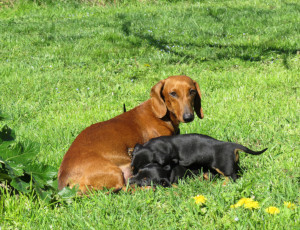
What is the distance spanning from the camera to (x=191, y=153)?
3.59m

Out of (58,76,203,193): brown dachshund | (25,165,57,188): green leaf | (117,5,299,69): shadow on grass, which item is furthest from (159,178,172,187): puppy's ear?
(117,5,299,69): shadow on grass

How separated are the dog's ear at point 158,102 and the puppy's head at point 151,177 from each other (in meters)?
0.67

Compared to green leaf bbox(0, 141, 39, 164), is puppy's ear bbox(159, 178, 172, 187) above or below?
below

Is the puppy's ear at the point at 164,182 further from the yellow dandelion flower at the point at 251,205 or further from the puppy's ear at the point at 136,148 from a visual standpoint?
the yellow dandelion flower at the point at 251,205

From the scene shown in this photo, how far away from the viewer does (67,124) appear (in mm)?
4672

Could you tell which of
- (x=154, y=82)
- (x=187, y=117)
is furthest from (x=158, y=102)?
(x=154, y=82)

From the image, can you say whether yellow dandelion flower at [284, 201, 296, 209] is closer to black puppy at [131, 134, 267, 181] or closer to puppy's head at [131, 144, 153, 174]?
black puppy at [131, 134, 267, 181]

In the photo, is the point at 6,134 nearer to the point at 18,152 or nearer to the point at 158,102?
the point at 18,152

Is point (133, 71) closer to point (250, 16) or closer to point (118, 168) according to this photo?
point (118, 168)

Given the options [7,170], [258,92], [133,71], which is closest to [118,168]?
A: [7,170]

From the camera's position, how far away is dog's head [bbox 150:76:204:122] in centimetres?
369

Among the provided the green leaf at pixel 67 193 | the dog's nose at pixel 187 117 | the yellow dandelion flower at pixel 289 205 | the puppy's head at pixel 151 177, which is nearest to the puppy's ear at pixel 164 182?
the puppy's head at pixel 151 177

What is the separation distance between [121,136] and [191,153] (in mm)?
656

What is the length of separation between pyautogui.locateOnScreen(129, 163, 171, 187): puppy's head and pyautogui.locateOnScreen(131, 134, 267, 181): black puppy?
106 mm
